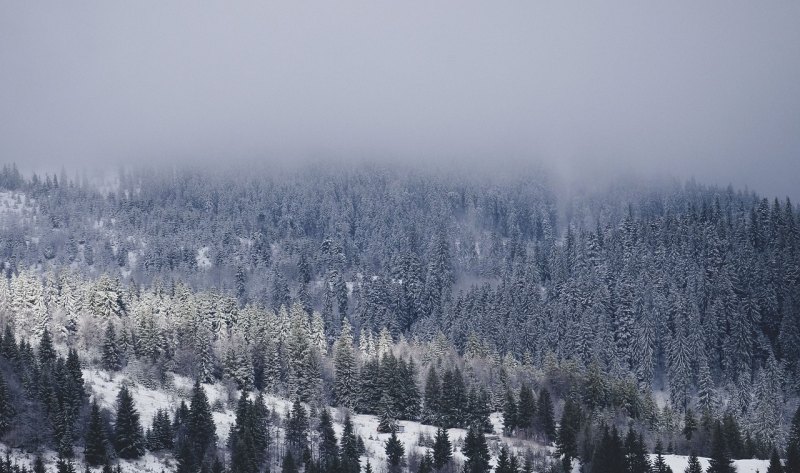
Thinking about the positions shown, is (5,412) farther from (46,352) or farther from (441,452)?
(441,452)

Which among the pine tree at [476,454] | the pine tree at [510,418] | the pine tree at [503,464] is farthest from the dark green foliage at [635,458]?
the pine tree at [510,418]

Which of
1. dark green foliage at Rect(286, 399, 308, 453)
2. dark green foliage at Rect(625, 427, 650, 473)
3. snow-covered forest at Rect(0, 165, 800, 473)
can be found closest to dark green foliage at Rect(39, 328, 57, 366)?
snow-covered forest at Rect(0, 165, 800, 473)

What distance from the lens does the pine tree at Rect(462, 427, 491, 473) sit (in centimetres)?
10756

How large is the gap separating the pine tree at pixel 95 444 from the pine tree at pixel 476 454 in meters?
50.0

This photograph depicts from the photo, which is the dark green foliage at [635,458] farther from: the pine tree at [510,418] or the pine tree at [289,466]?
the pine tree at [289,466]

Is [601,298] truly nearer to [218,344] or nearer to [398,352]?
[398,352]

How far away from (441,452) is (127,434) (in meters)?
45.3

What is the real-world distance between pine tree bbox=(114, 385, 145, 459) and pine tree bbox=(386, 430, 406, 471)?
3555 centimetres

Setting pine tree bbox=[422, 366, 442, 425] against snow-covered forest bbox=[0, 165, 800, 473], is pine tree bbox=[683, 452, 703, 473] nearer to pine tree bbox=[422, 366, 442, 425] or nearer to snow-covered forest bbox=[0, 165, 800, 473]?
snow-covered forest bbox=[0, 165, 800, 473]

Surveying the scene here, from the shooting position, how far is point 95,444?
10200 centimetres

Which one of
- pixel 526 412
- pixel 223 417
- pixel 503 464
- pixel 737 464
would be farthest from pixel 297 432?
pixel 737 464

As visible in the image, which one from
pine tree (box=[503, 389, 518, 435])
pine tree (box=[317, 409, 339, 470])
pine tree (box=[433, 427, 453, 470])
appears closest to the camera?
pine tree (box=[433, 427, 453, 470])

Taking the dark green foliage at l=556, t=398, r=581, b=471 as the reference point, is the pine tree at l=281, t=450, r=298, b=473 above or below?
above

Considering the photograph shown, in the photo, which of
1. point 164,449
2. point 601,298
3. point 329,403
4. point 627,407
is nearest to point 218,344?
point 329,403
